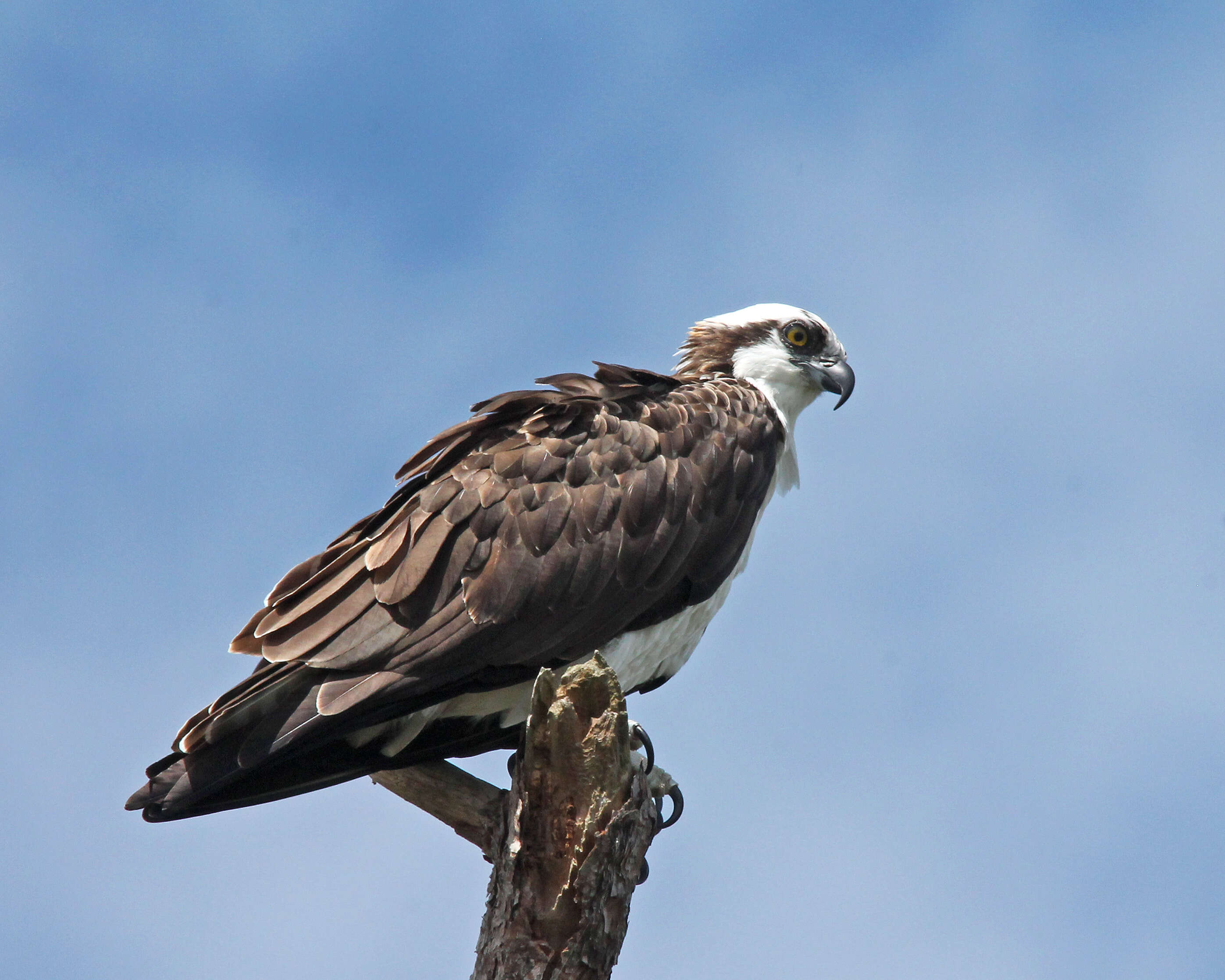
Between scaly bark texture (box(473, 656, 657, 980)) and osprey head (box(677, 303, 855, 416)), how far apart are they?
3.15m

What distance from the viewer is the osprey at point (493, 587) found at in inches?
210

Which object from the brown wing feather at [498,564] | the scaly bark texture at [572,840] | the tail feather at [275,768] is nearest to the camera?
the scaly bark texture at [572,840]

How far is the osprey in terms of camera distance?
534 centimetres

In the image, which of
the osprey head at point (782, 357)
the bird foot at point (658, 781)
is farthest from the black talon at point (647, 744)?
the osprey head at point (782, 357)

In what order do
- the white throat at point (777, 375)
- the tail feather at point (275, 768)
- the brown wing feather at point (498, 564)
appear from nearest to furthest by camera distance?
the tail feather at point (275, 768)
the brown wing feather at point (498, 564)
the white throat at point (777, 375)

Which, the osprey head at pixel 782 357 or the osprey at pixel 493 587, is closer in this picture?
the osprey at pixel 493 587

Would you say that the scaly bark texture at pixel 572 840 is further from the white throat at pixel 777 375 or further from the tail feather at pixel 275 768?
the white throat at pixel 777 375

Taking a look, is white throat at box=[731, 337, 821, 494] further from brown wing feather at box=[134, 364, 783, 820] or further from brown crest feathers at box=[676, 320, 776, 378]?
brown wing feather at box=[134, 364, 783, 820]

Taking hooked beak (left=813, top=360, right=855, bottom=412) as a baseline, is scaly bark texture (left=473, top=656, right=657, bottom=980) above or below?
below

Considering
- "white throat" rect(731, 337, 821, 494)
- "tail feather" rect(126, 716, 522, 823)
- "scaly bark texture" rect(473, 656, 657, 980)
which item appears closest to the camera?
"scaly bark texture" rect(473, 656, 657, 980)

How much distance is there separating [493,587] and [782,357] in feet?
8.72

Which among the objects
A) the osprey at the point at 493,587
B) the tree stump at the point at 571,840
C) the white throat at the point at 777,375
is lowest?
the tree stump at the point at 571,840

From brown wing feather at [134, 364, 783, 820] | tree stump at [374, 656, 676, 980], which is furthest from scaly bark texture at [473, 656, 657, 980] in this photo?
brown wing feather at [134, 364, 783, 820]

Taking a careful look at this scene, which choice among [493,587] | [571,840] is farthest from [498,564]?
[571,840]
